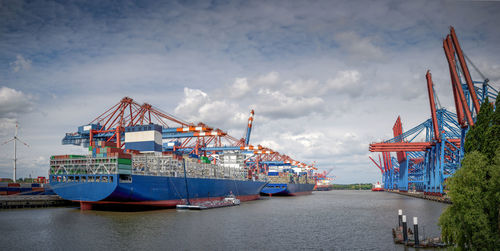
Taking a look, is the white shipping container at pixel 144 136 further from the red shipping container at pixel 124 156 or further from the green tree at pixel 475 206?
the green tree at pixel 475 206

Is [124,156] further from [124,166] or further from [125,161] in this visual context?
[124,166]

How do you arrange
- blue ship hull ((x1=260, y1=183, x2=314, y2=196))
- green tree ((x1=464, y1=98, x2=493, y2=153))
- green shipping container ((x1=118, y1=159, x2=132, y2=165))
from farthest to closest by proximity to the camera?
1. blue ship hull ((x1=260, y1=183, x2=314, y2=196))
2. green shipping container ((x1=118, y1=159, x2=132, y2=165))
3. green tree ((x1=464, y1=98, x2=493, y2=153))

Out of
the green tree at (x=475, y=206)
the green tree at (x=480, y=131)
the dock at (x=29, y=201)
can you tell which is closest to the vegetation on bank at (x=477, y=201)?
the green tree at (x=475, y=206)

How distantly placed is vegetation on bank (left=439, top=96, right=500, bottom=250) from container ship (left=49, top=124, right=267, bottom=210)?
111 ft

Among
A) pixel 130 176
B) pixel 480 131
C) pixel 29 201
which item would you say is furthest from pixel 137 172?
pixel 480 131

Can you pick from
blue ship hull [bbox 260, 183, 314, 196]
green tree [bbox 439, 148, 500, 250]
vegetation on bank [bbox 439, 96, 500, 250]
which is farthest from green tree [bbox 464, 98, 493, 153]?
blue ship hull [bbox 260, 183, 314, 196]

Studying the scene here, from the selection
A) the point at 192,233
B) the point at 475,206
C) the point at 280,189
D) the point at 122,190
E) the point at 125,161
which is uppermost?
the point at 125,161

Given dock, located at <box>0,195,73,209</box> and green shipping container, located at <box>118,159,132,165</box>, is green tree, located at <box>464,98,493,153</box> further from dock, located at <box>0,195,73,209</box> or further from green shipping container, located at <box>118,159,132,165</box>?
dock, located at <box>0,195,73,209</box>

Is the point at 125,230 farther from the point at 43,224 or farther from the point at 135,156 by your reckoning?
the point at 135,156

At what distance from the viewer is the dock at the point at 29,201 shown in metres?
47.0

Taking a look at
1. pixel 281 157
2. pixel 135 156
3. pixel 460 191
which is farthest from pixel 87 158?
pixel 281 157

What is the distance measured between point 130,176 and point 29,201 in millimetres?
18284

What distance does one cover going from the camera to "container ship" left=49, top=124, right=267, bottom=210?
1626 inches

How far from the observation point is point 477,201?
48.8 ft
